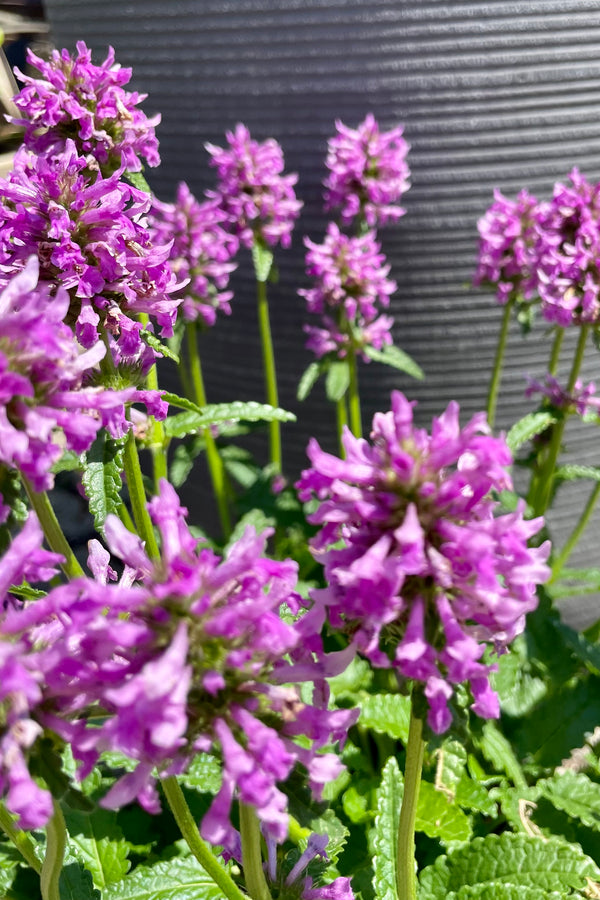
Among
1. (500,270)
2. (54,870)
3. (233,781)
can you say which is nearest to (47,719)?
(233,781)

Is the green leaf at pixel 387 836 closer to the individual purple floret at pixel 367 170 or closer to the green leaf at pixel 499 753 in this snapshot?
the green leaf at pixel 499 753

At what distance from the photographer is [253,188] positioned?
254 centimetres

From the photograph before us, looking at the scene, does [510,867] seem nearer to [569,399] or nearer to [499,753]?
[499,753]

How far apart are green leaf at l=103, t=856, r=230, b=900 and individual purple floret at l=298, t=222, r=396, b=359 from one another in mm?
1591

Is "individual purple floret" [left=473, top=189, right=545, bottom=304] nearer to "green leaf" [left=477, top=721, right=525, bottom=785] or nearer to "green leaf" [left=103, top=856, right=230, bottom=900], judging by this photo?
"green leaf" [left=477, top=721, right=525, bottom=785]

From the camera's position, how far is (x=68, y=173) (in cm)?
123

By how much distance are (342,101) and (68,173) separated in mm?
1648

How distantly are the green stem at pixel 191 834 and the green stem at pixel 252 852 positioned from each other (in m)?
0.04

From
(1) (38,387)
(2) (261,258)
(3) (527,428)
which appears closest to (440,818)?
(3) (527,428)

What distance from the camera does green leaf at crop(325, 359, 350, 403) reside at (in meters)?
2.47

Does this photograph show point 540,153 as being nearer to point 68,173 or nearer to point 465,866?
point 68,173

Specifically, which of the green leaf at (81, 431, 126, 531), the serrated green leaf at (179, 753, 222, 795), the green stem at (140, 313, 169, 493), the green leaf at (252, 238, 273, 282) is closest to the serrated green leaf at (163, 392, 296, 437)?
the green stem at (140, 313, 169, 493)

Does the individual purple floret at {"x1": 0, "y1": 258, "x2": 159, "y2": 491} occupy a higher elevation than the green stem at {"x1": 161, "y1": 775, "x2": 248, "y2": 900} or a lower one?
higher

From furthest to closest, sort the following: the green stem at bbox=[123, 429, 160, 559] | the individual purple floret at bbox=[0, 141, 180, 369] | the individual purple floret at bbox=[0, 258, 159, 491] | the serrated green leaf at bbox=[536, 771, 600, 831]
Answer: the serrated green leaf at bbox=[536, 771, 600, 831], the green stem at bbox=[123, 429, 160, 559], the individual purple floret at bbox=[0, 141, 180, 369], the individual purple floret at bbox=[0, 258, 159, 491]
